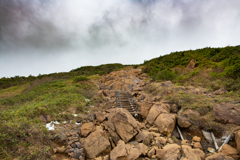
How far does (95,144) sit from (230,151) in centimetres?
468

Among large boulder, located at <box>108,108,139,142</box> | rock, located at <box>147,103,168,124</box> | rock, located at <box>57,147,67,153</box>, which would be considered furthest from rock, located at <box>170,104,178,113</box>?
rock, located at <box>57,147,67,153</box>

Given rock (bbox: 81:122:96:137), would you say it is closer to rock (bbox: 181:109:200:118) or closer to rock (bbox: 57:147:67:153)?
rock (bbox: 57:147:67:153)

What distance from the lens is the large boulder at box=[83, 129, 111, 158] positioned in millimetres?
4130

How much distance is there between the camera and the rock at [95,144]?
4.13 metres

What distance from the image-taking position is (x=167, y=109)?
6.51m

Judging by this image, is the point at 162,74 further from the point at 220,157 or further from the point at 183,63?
the point at 220,157

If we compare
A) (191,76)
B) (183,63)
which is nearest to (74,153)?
(191,76)

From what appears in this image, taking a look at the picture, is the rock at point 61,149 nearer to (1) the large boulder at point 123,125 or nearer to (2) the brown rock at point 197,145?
(1) the large boulder at point 123,125

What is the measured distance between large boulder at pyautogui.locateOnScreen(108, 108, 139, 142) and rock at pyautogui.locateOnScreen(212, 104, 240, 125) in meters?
3.61

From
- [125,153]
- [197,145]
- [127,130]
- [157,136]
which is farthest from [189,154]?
[127,130]

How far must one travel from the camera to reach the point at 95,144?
14.1ft

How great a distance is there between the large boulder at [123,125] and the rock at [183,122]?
2.18 meters

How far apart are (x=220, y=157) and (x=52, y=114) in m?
7.19

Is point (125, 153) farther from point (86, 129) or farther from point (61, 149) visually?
point (61, 149)
